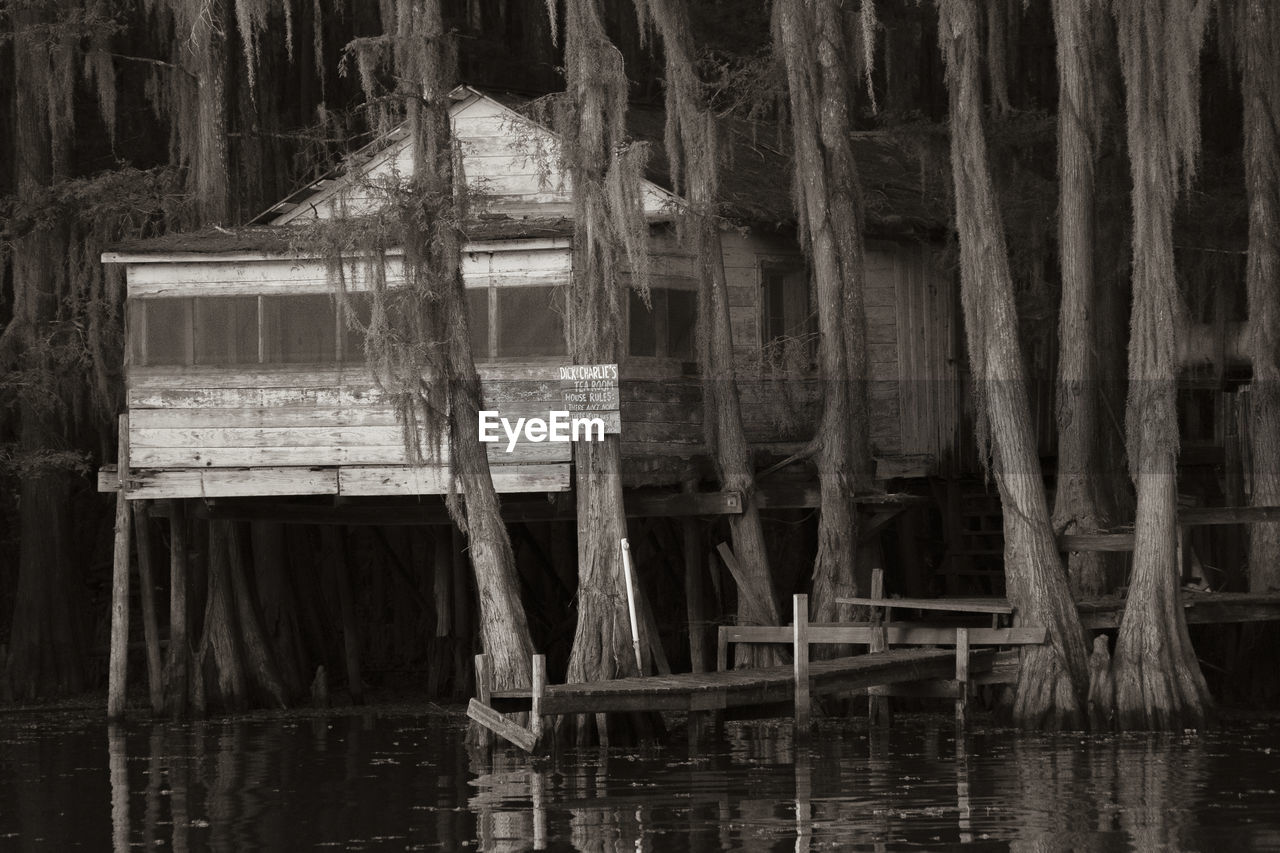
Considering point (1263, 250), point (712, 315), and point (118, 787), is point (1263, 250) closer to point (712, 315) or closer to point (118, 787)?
point (712, 315)

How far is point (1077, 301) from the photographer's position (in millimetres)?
22469

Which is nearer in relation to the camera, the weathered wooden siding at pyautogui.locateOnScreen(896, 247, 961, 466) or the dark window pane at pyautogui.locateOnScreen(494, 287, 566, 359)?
the dark window pane at pyautogui.locateOnScreen(494, 287, 566, 359)

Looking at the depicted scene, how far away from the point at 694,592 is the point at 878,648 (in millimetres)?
2620

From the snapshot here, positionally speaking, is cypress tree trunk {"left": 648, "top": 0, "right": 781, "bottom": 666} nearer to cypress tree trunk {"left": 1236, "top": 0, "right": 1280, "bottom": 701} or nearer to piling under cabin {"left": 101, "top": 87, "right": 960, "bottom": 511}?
piling under cabin {"left": 101, "top": 87, "right": 960, "bottom": 511}

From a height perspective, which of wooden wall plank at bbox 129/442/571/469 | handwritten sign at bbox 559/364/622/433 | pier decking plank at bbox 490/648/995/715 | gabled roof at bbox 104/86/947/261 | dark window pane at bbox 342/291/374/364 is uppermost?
gabled roof at bbox 104/86/947/261

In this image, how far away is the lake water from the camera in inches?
578

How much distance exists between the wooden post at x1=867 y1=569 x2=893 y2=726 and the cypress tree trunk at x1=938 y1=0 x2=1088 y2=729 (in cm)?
143

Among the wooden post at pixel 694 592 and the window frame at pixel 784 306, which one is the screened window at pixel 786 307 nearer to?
the window frame at pixel 784 306

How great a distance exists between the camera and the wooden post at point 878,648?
70.6ft

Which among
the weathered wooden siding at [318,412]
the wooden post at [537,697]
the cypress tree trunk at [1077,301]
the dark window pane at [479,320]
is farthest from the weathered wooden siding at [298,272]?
the wooden post at [537,697]

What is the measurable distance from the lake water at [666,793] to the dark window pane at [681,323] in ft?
14.6

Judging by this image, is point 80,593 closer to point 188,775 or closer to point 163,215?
point 163,215

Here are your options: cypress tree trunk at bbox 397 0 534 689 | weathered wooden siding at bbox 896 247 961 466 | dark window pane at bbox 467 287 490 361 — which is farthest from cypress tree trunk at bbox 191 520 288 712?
weathered wooden siding at bbox 896 247 961 466

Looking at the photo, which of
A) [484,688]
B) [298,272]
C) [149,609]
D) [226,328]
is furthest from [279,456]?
[484,688]
